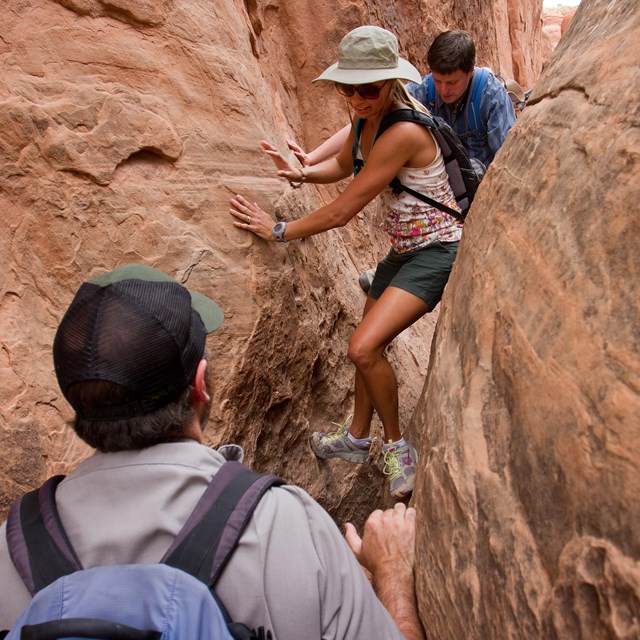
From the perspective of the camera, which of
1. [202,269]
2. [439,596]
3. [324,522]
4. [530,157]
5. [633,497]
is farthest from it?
[202,269]

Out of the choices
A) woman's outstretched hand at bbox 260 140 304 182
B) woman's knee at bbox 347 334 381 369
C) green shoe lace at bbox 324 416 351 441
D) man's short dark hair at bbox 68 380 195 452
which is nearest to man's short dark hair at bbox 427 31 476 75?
woman's outstretched hand at bbox 260 140 304 182

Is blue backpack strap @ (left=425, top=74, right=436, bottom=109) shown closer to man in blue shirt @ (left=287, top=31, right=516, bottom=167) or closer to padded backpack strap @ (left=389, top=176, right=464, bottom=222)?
man in blue shirt @ (left=287, top=31, right=516, bottom=167)

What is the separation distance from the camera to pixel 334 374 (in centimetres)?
398

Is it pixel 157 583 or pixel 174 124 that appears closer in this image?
pixel 157 583

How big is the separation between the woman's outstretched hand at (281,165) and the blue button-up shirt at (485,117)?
1025 millimetres

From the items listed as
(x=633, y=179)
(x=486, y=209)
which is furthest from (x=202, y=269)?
(x=633, y=179)

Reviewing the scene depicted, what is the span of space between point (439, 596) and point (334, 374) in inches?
85.4

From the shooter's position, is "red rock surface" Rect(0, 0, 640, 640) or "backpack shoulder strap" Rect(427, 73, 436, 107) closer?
"red rock surface" Rect(0, 0, 640, 640)

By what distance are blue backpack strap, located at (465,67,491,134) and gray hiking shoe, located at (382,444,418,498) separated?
6.45ft

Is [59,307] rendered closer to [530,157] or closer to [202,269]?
[202,269]

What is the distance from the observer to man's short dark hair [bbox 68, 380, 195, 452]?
1.44m

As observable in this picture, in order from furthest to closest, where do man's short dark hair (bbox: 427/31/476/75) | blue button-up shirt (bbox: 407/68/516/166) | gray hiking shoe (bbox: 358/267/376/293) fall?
gray hiking shoe (bbox: 358/267/376/293)
blue button-up shirt (bbox: 407/68/516/166)
man's short dark hair (bbox: 427/31/476/75)

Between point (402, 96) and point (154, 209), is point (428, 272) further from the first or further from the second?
point (154, 209)

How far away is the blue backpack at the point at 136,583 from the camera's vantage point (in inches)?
48.1
